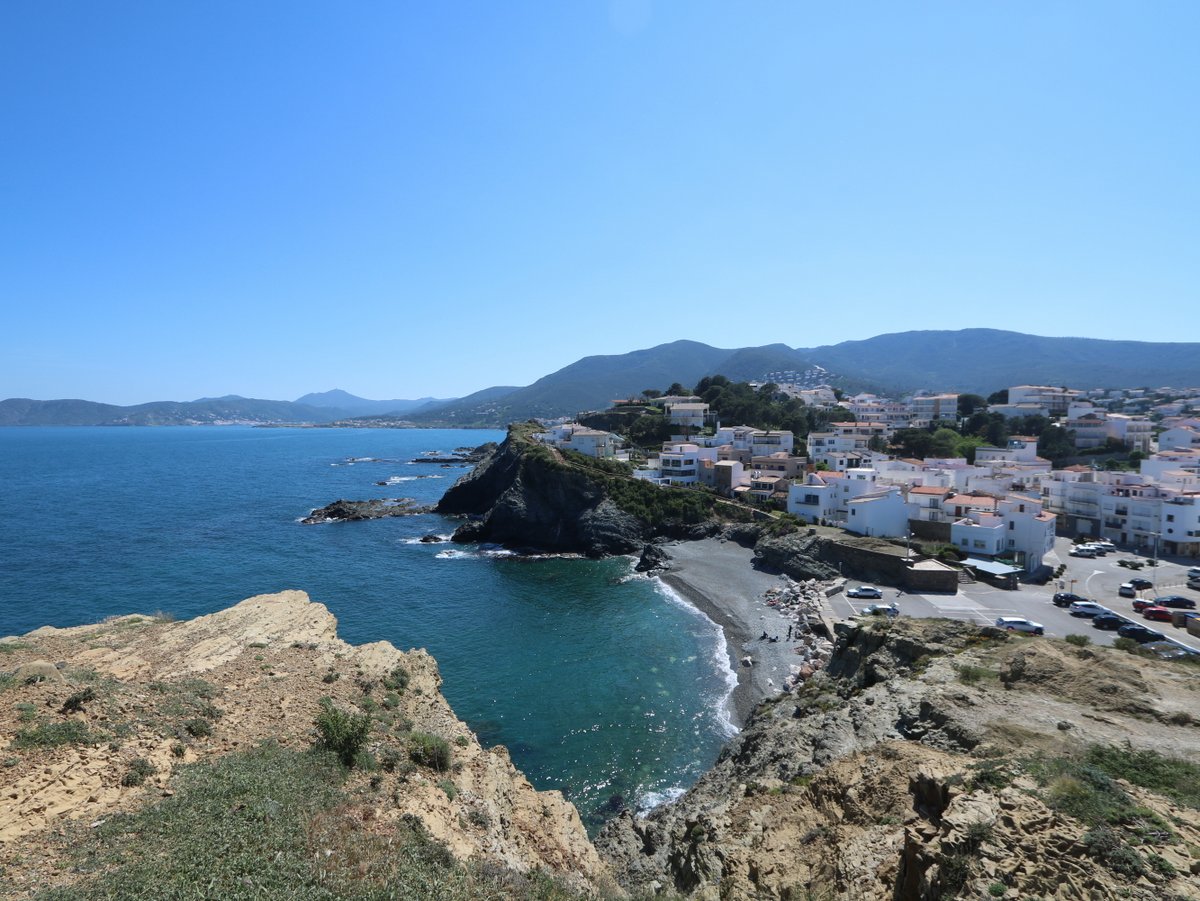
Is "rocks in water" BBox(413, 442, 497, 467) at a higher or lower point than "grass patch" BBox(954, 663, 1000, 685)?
lower

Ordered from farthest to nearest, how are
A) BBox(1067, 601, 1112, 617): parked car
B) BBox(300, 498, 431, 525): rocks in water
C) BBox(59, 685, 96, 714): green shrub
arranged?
BBox(300, 498, 431, 525): rocks in water
BBox(1067, 601, 1112, 617): parked car
BBox(59, 685, 96, 714): green shrub

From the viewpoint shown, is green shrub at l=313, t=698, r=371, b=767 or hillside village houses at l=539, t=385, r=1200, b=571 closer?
green shrub at l=313, t=698, r=371, b=767

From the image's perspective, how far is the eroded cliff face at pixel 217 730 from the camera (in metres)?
9.42

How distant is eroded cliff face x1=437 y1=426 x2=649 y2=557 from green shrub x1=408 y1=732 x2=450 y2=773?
121 feet

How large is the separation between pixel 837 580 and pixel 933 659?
19.5 metres

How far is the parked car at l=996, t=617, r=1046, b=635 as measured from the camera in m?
27.8

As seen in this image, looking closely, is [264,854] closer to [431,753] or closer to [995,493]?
[431,753]

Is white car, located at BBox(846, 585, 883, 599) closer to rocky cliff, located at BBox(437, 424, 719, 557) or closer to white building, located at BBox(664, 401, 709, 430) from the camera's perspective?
rocky cliff, located at BBox(437, 424, 719, 557)

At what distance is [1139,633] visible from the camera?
89.5ft

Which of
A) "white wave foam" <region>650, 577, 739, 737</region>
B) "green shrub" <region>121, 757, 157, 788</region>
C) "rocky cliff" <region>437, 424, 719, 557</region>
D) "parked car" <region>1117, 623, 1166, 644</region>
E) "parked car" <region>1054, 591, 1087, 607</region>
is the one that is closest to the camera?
"green shrub" <region>121, 757, 157, 788</region>

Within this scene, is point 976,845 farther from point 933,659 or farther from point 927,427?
point 927,427

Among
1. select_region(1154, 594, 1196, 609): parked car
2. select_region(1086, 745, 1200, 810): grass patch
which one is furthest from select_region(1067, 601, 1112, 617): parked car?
select_region(1086, 745, 1200, 810): grass patch

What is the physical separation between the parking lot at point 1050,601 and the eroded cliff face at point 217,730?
996 inches

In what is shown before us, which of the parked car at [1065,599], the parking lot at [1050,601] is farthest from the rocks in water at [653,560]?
the parked car at [1065,599]
